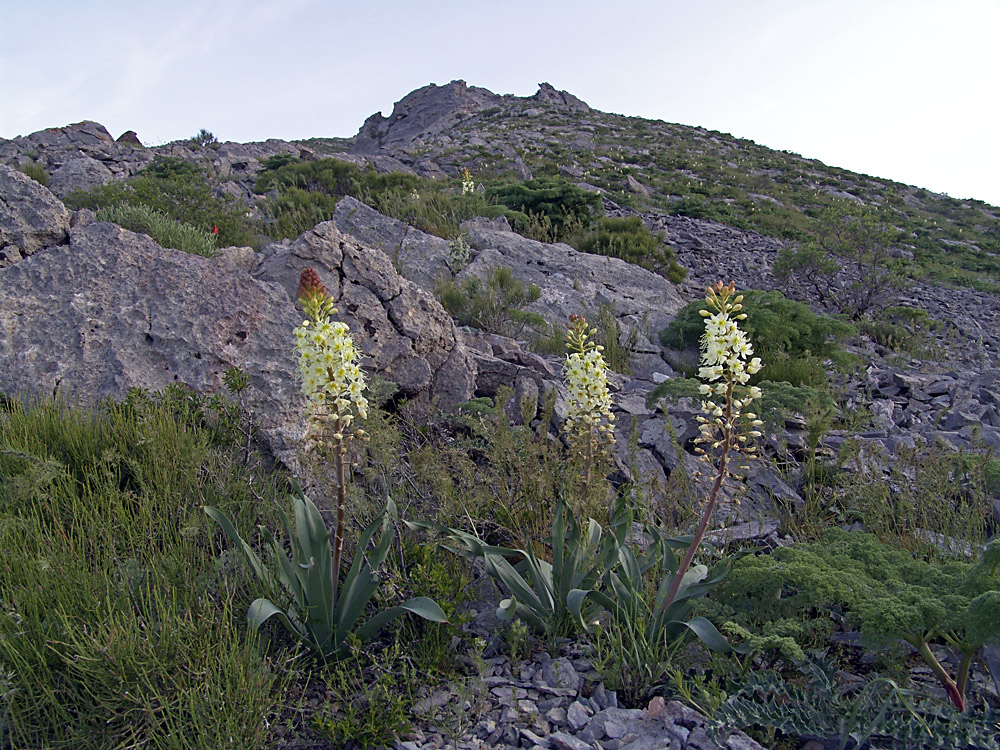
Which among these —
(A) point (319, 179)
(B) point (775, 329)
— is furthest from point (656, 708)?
(A) point (319, 179)

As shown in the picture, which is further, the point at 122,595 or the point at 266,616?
the point at 122,595

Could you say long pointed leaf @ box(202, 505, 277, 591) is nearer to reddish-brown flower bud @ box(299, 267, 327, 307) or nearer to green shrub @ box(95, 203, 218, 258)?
reddish-brown flower bud @ box(299, 267, 327, 307)

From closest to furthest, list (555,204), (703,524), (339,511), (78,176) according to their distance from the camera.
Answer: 1. (703,524)
2. (339,511)
3. (555,204)
4. (78,176)

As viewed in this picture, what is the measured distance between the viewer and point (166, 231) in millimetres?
6098

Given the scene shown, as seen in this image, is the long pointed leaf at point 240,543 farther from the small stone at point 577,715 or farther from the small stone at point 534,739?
the small stone at point 577,715

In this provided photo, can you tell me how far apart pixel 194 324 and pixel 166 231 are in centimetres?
246

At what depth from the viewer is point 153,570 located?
2.43 m

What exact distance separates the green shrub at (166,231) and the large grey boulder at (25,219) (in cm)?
65

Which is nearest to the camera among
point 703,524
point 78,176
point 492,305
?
point 703,524

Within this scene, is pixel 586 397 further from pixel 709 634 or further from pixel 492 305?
pixel 492 305

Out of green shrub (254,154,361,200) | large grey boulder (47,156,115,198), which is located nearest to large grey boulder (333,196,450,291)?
green shrub (254,154,361,200)

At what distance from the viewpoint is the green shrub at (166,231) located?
5895 mm

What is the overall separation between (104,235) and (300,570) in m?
3.86

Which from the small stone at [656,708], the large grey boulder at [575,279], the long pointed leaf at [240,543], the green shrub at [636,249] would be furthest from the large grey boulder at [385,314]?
the green shrub at [636,249]
